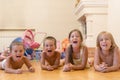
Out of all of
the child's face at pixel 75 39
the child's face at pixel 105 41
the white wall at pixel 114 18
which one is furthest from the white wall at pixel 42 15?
the child's face at pixel 105 41

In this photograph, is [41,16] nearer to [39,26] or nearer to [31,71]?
[39,26]

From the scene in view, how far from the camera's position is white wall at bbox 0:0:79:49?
4.45 metres

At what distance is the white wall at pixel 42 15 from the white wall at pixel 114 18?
139 centimetres

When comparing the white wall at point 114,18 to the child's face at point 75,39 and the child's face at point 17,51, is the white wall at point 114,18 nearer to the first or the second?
the child's face at point 75,39

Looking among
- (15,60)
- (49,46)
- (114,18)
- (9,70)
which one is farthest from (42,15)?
(9,70)

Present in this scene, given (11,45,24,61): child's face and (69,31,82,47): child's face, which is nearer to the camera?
(11,45,24,61): child's face

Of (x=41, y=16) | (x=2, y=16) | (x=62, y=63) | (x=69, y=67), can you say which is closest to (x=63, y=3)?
(x=41, y=16)

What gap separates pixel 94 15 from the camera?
131 inches

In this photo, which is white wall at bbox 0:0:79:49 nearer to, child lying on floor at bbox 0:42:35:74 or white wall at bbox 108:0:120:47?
white wall at bbox 108:0:120:47

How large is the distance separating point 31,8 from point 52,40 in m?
2.57

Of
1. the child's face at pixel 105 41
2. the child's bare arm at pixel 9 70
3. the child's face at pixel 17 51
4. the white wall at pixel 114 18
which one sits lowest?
the child's bare arm at pixel 9 70

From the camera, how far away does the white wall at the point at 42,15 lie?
4.45 m

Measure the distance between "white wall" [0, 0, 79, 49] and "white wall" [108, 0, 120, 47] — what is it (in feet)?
4.55

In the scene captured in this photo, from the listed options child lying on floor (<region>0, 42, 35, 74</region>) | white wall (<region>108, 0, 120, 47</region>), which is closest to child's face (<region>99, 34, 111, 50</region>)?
child lying on floor (<region>0, 42, 35, 74</region>)
